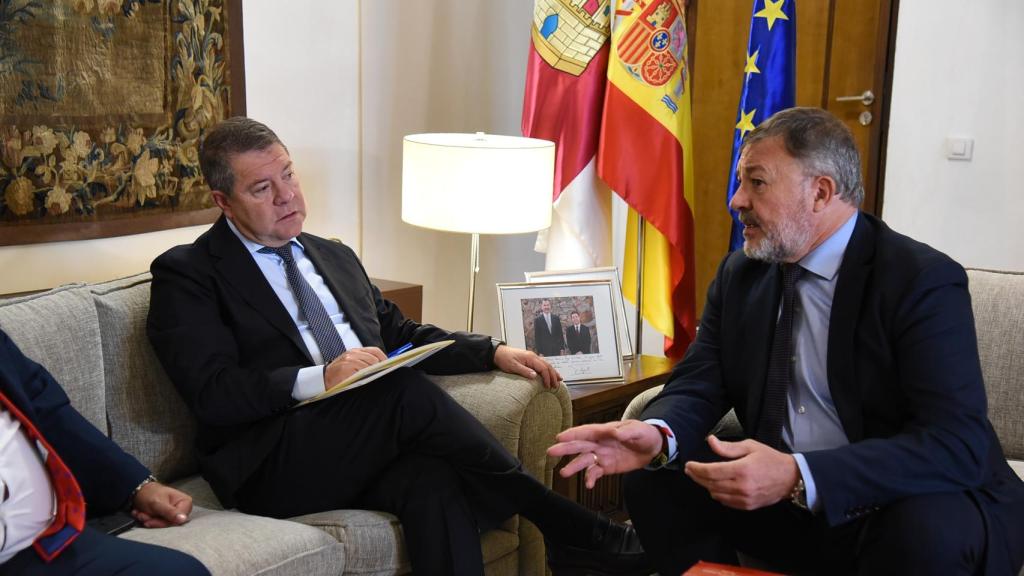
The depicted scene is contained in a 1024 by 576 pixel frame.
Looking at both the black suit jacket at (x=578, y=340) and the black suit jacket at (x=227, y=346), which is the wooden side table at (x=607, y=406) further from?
the black suit jacket at (x=227, y=346)

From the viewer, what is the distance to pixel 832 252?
1.88m

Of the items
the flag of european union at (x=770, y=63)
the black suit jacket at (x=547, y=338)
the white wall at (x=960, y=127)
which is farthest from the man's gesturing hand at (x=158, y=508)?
the white wall at (x=960, y=127)

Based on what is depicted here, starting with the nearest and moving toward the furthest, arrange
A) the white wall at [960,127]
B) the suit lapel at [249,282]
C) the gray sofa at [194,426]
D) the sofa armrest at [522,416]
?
the gray sofa at [194,426]
the suit lapel at [249,282]
the sofa armrest at [522,416]
the white wall at [960,127]

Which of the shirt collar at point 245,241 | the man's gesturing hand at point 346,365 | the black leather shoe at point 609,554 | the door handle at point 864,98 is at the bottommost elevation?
the black leather shoe at point 609,554

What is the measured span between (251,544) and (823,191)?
120cm

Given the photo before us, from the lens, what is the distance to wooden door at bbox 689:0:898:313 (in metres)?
3.95

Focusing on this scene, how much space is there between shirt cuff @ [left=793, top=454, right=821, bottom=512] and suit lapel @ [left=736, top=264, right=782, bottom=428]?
0.28 meters

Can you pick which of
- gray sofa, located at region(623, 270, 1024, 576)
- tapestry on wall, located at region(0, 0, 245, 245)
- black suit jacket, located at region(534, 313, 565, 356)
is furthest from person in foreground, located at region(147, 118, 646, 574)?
black suit jacket, located at region(534, 313, 565, 356)

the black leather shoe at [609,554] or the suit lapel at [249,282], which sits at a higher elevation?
the suit lapel at [249,282]

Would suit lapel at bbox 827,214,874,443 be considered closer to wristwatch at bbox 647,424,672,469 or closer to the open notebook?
wristwatch at bbox 647,424,672,469

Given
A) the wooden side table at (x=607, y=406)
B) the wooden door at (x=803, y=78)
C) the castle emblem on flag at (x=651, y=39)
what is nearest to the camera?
the wooden side table at (x=607, y=406)

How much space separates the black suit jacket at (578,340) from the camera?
265 centimetres

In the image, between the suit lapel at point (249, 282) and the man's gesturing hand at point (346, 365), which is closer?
the man's gesturing hand at point (346, 365)

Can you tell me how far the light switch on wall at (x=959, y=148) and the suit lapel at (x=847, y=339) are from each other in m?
2.21
